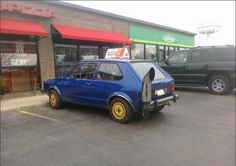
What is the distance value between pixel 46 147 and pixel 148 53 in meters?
15.6

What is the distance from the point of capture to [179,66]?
11.5 meters

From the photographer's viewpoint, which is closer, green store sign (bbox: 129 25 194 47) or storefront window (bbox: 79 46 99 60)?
storefront window (bbox: 79 46 99 60)

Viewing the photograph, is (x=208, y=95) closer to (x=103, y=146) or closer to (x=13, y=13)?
Answer: (x=103, y=146)

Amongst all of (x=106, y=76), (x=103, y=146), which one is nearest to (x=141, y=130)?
(x=103, y=146)

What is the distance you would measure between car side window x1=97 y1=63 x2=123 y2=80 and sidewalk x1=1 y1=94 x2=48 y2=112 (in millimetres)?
3143

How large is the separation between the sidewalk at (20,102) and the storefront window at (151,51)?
11.0 meters

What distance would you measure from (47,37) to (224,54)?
7.68 metres

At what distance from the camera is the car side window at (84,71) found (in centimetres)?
701

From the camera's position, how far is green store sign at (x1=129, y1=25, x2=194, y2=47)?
17719 millimetres

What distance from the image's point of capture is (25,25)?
10203 millimetres

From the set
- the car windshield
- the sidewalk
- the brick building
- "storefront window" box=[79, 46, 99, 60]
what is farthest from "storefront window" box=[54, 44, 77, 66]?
the car windshield

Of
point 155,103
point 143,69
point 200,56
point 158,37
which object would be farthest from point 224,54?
point 158,37

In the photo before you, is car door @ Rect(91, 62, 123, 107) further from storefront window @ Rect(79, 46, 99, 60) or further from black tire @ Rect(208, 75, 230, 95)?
storefront window @ Rect(79, 46, 99, 60)

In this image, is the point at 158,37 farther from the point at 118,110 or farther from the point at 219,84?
the point at 118,110
